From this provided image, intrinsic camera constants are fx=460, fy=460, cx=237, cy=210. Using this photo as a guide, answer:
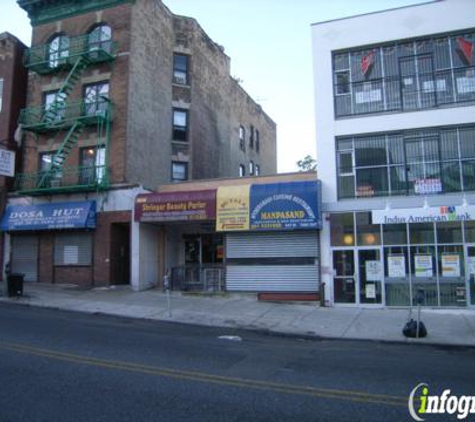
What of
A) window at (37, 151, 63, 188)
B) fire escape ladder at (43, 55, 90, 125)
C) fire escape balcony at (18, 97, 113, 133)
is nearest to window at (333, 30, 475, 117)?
fire escape balcony at (18, 97, 113, 133)

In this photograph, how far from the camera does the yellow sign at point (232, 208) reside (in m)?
18.0

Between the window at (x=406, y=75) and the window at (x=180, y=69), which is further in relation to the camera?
the window at (x=180, y=69)

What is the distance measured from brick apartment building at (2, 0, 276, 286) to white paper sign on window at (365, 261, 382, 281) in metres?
10.3

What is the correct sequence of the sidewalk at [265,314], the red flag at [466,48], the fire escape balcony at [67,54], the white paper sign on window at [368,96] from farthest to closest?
the fire escape balcony at [67,54], the white paper sign on window at [368,96], the red flag at [466,48], the sidewalk at [265,314]

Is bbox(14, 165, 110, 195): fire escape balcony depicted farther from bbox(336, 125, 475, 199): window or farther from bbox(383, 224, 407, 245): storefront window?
bbox(383, 224, 407, 245): storefront window

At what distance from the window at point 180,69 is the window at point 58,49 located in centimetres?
558

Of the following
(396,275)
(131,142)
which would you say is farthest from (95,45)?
(396,275)

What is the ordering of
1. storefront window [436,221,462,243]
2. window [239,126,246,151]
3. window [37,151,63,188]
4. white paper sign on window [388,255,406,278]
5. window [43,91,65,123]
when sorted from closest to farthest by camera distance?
storefront window [436,221,462,243] → white paper sign on window [388,255,406,278] → window [37,151,63,188] → window [43,91,65,123] → window [239,126,246,151]

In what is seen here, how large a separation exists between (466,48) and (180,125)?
46.2 feet

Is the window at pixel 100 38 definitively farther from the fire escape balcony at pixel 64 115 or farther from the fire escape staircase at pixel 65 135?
the fire escape balcony at pixel 64 115

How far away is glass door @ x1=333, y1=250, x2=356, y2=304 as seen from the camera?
55.6ft

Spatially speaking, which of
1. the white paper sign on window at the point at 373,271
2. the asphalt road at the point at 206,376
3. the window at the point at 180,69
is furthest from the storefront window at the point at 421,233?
the window at the point at 180,69

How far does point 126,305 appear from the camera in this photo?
52.9ft

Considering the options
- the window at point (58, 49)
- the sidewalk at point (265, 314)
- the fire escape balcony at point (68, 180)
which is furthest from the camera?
the window at point (58, 49)
